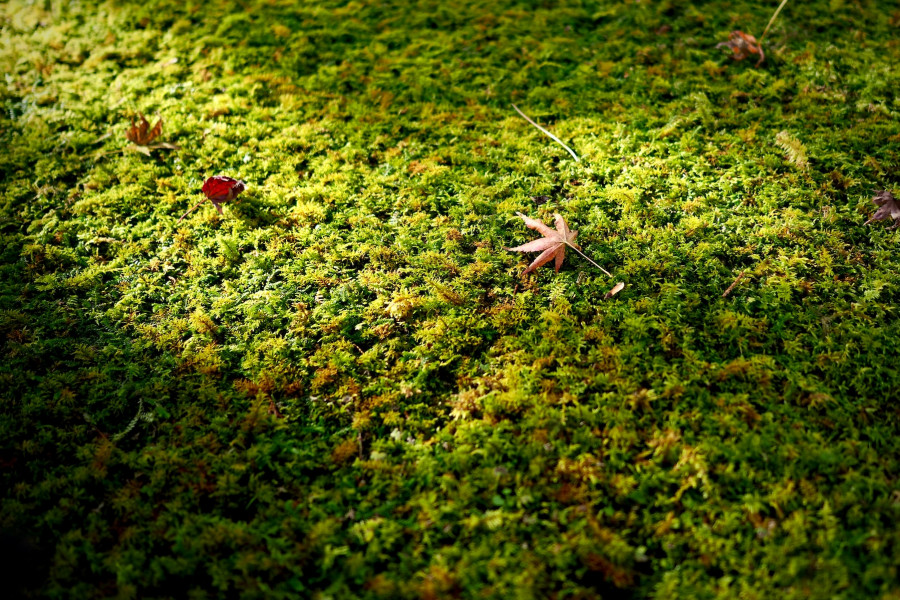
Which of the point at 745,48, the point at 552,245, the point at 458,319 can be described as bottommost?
the point at 458,319

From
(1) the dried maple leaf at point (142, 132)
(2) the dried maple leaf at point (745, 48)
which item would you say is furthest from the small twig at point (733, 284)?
(1) the dried maple leaf at point (142, 132)

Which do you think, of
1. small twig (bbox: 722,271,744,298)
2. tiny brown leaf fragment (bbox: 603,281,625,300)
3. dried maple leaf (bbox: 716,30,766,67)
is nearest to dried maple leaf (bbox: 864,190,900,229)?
small twig (bbox: 722,271,744,298)

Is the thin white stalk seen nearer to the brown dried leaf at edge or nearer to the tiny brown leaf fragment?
the brown dried leaf at edge

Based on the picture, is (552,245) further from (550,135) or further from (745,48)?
(745,48)

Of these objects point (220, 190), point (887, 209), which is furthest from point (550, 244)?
point (220, 190)

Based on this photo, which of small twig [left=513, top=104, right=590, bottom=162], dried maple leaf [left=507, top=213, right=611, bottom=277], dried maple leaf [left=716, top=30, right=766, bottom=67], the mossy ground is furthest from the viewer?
dried maple leaf [left=716, top=30, right=766, bottom=67]

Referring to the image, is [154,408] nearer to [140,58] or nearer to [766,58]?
[140,58]
